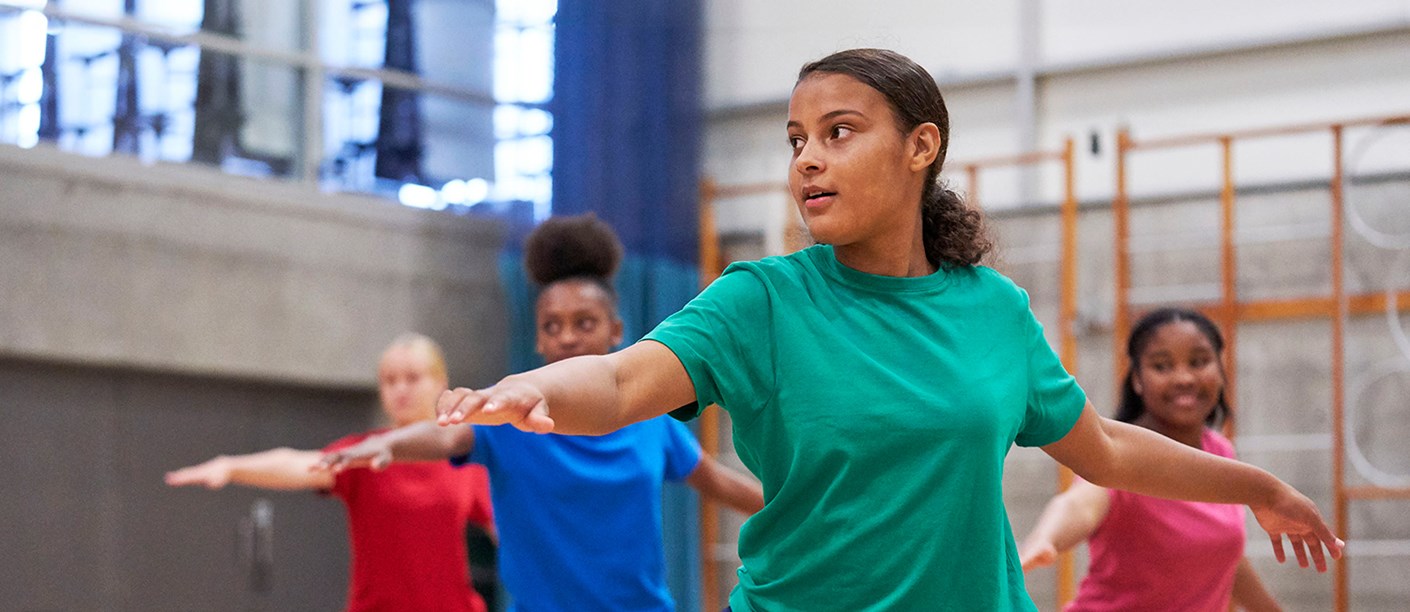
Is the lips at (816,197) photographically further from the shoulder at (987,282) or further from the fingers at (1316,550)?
the fingers at (1316,550)

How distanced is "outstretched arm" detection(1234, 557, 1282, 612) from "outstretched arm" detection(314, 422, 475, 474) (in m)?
1.65

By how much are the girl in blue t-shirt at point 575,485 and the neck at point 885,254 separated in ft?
4.77

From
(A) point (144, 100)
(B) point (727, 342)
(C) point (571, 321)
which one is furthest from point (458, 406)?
(A) point (144, 100)

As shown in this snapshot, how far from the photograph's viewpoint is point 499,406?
1.36 meters

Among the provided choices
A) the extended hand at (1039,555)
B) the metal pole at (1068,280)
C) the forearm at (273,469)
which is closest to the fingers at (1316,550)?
the extended hand at (1039,555)

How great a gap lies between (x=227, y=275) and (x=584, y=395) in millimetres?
4950

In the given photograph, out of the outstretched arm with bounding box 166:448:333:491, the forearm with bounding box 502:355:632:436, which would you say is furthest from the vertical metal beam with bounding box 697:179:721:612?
the forearm with bounding box 502:355:632:436

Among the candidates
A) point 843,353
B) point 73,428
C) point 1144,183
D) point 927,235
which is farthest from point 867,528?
point 1144,183

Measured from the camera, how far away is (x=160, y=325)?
5.92m

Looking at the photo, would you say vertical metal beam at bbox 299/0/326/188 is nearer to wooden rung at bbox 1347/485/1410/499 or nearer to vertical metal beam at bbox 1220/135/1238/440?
vertical metal beam at bbox 1220/135/1238/440

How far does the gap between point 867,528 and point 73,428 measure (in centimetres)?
475

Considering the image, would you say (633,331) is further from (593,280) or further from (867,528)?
(867,528)

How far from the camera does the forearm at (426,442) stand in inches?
121

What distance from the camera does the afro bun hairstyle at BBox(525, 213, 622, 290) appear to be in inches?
139
